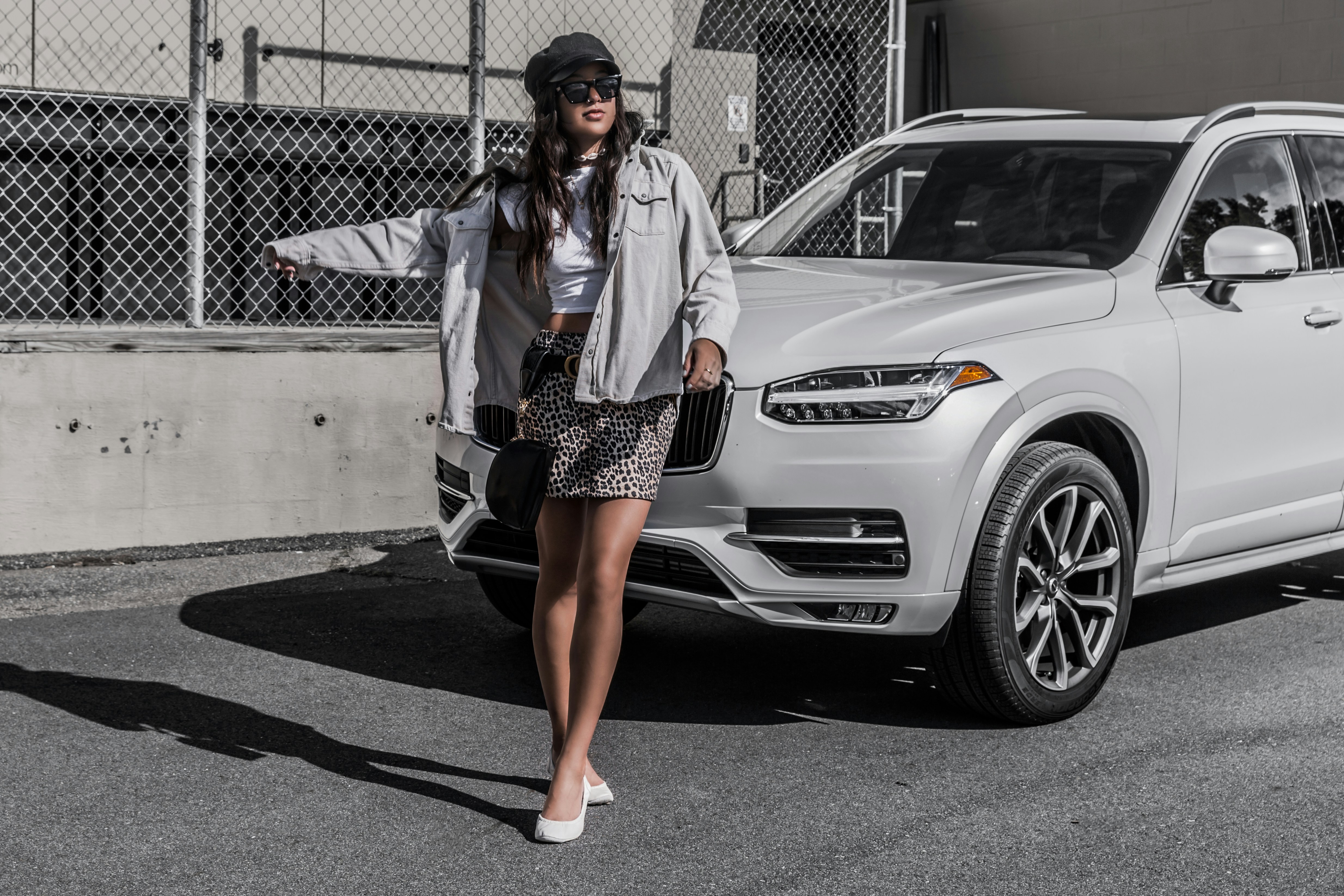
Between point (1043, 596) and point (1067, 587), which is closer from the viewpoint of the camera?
point (1043, 596)

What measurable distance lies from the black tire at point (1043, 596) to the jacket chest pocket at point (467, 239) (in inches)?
63.6

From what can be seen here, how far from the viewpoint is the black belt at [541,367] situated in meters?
3.68

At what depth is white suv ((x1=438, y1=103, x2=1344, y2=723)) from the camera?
4.25m

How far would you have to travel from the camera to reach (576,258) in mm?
3689

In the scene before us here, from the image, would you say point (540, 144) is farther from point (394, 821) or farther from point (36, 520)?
point (36, 520)

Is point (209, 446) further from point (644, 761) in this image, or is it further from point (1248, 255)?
point (1248, 255)

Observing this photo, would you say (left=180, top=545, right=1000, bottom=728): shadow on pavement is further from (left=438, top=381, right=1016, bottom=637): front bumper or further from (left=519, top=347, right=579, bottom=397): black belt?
(left=519, top=347, right=579, bottom=397): black belt

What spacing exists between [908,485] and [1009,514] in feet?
1.18

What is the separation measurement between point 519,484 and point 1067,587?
1.90 meters

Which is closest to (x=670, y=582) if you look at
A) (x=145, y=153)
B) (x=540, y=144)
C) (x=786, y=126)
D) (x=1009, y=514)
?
(x=1009, y=514)

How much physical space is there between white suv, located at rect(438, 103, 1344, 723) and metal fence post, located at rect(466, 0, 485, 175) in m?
2.19

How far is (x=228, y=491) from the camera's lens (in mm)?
6988

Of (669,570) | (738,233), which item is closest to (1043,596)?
(669,570)

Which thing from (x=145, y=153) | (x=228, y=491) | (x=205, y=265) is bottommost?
(x=228, y=491)
